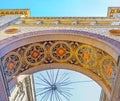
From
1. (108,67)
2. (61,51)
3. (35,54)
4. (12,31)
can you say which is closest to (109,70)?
(108,67)

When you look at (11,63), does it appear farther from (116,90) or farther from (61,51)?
(116,90)

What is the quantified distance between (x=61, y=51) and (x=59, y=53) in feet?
0.49

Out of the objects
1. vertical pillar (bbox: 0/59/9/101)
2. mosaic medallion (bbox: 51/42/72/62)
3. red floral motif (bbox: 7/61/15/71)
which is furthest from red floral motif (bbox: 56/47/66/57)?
vertical pillar (bbox: 0/59/9/101)

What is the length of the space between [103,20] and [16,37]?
5.46 m

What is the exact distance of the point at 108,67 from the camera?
11180 mm

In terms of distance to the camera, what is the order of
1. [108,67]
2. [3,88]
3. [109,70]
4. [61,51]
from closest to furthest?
[3,88]
[109,70]
[108,67]
[61,51]

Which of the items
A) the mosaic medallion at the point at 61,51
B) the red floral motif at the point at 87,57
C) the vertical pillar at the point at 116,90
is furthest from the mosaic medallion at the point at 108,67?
the mosaic medallion at the point at 61,51

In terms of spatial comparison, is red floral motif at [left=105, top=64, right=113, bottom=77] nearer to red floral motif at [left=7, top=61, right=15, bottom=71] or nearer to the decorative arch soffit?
the decorative arch soffit

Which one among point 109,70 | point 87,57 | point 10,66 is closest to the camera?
point 109,70

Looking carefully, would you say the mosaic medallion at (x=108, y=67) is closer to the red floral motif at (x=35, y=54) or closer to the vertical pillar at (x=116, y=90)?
the vertical pillar at (x=116, y=90)

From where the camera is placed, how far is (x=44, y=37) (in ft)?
39.4

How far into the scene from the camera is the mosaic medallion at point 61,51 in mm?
12297

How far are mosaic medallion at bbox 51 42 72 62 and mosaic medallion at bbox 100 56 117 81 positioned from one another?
182 cm

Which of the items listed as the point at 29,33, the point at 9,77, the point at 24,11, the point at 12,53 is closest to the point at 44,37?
the point at 29,33
